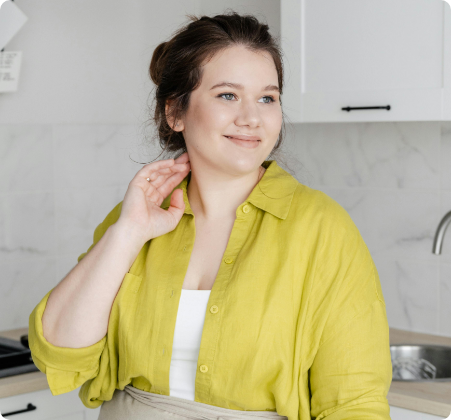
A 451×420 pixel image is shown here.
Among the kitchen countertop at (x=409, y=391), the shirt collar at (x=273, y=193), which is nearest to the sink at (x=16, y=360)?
the kitchen countertop at (x=409, y=391)

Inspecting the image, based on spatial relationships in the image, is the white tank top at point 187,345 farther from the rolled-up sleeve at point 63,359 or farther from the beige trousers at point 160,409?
the rolled-up sleeve at point 63,359

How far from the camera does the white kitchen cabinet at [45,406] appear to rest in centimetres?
191

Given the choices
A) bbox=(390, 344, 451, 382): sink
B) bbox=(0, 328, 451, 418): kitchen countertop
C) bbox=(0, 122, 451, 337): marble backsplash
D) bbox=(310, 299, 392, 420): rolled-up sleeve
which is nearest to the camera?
bbox=(310, 299, 392, 420): rolled-up sleeve

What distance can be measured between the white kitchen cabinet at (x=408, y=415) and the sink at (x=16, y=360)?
43.5 inches

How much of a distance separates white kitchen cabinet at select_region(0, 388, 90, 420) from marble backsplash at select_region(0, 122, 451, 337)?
44cm

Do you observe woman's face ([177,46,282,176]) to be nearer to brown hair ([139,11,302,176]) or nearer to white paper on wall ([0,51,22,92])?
brown hair ([139,11,302,176])

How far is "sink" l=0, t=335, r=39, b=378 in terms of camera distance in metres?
1.96

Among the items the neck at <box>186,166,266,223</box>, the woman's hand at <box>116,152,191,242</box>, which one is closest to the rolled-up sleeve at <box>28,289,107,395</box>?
the woman's hand at <box>116,152,191,242</box>

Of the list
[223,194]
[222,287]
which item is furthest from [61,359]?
[223,194]

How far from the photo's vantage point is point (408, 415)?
5.74ft

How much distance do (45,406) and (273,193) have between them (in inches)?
45.0

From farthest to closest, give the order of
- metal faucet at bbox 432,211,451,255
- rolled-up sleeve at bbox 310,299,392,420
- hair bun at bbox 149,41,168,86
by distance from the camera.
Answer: metal faucet at bbox 432,211,451,255
hair bun at bbox 149,41,168,86
rolled-up sleeve at bbox 310,299,392,420

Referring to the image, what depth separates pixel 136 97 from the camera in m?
2.67

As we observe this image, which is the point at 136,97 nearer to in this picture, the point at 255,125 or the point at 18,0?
the point at 18,0
